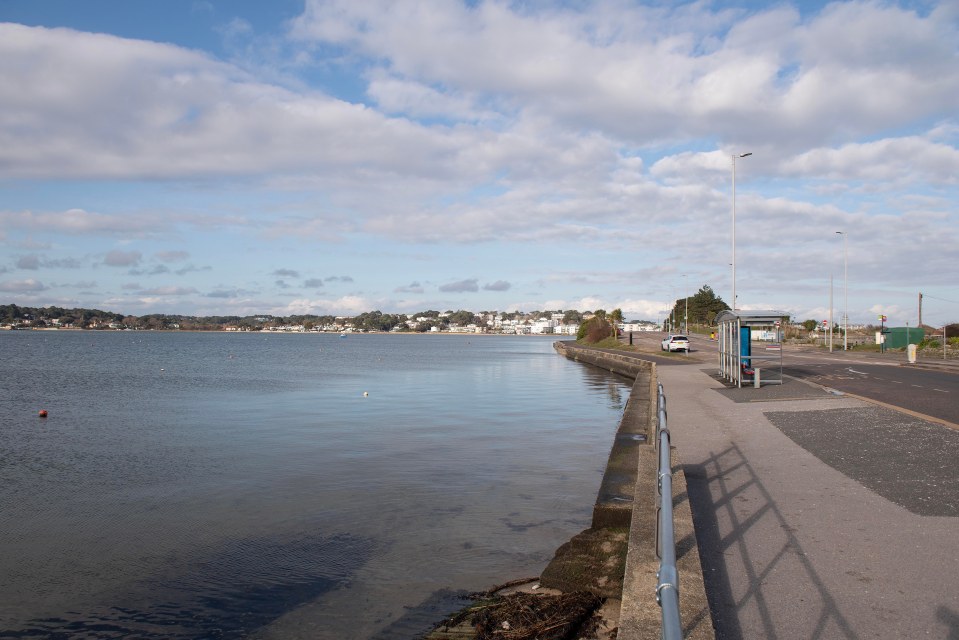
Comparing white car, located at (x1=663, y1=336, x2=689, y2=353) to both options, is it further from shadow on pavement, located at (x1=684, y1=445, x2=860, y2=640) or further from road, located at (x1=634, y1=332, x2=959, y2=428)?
shadow on pavement, located at (x1=684, y1=445, x2=860, y2=640)

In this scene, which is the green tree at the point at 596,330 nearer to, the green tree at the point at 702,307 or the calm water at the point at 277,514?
the green tree at the point at 702,307

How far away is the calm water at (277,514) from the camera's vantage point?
805cm

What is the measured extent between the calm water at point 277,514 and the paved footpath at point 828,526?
2.53 metres

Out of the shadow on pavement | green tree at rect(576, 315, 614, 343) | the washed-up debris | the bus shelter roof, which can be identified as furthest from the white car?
the washed-up debris

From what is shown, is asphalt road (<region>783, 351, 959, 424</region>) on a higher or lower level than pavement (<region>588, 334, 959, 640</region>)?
higher

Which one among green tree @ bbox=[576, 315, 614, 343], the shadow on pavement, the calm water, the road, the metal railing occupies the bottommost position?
the calm water

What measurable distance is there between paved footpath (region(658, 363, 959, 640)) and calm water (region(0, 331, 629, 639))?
2527 mm

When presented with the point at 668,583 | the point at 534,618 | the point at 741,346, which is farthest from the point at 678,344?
the point at 668,583

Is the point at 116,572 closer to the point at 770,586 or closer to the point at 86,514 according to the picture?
the point at 86,514

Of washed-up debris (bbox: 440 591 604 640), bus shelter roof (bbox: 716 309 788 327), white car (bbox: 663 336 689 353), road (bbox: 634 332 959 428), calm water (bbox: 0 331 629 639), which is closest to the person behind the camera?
washed-up debris (bbox: 440 591 604 640)

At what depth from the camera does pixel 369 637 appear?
7238 millimetres

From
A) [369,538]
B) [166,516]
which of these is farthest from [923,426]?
[166,516]

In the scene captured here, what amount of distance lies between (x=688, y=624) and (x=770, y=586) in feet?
4.24

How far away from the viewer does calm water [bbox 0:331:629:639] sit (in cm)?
805
